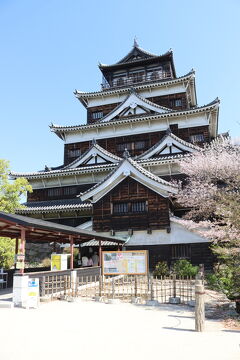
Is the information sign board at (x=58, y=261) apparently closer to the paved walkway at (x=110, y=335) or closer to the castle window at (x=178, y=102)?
the paved walkway at (x=110, y=335)

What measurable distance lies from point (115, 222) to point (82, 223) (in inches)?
161

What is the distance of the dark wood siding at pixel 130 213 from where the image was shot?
21875 mm

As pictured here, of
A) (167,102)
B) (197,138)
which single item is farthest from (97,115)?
(197,138)

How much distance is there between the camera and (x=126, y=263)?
14.1m

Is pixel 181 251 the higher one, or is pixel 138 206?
pixel 138 206

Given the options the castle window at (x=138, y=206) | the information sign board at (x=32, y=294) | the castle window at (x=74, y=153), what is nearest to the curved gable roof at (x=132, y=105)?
the castle window at (x=74, y=153)

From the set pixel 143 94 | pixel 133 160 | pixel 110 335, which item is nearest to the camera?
pixel 110 335

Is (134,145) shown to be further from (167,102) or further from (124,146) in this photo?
(167,102)

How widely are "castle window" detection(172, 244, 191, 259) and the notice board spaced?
27.7 ft

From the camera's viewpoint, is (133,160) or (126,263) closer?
(126,263)

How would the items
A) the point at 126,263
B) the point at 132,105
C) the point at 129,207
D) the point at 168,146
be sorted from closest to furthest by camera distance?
the point at 126,263, the point at 129,207, the point at 168,146, the point at 132,105

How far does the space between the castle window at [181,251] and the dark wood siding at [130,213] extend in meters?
1.72

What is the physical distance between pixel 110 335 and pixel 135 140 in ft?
78.6

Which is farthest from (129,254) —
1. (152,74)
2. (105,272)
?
(152,74)
